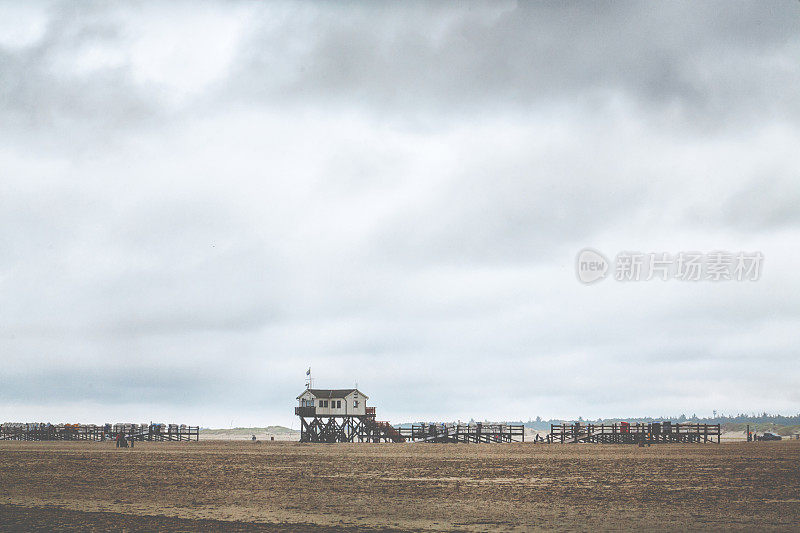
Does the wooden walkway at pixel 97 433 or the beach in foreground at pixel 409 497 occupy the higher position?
the beach in foreground at pixel 409 497

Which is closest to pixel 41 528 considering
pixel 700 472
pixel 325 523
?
pixel 325 523

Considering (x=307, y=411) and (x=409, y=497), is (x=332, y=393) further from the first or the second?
(x=409, y=497)

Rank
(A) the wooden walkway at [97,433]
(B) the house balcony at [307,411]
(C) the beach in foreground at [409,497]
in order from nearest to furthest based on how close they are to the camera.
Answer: (C) the beach in foreground at [409,497], (B) the house balcony at [307,411], (A) the wooden walkway at [97,433]

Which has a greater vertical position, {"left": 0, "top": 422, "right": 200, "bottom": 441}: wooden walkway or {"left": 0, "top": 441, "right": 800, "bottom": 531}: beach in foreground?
{"left": 0, "top": 441, "right": 800, "bottom": 531}: beach in foreground

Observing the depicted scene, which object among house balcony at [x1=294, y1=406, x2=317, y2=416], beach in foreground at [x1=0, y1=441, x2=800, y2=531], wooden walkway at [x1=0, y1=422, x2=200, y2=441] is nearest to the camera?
beach in foreground at [x1=0, y1=441, x2=800, y2=531]

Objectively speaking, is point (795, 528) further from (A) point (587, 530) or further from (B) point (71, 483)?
(B) point (71, 483)

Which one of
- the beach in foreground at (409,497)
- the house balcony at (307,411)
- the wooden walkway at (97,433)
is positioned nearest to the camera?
the beach in foreground at (409,497)

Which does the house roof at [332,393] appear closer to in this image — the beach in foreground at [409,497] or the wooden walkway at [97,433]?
the wooden walkway at [97,433]

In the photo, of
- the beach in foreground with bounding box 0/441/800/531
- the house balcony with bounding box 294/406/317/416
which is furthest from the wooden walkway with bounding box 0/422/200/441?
the beach in foreground with bounding box 0/441/800/531

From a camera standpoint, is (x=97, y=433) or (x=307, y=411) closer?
(x=307, y=411)

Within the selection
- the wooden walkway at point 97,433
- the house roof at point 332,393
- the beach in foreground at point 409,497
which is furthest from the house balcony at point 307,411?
the beach in foreground at point 409,497

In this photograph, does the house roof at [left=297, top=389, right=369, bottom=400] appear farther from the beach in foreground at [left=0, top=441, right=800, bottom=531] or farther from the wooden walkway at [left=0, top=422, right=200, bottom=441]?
the beach in foreground at [left=0, top=441, right=800, bottom=531]

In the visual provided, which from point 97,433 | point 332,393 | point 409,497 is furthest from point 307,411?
point 409,497

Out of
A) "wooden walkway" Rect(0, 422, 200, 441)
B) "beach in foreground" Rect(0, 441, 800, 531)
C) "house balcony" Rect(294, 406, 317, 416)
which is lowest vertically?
"wooden walkway" Rect(0, 422, 200, 441)
